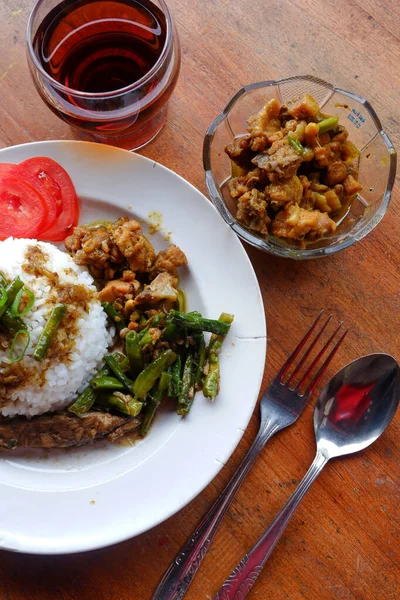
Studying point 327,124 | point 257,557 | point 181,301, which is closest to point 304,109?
point 327,124

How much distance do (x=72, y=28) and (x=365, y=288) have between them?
1908 millimetres

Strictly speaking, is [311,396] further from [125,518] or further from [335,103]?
[335,103]

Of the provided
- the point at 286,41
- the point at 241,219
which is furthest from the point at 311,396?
the point at 286,41

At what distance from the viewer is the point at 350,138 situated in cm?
287

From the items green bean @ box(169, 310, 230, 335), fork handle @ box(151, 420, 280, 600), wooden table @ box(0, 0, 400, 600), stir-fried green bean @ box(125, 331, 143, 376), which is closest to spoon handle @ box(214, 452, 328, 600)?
wooden table @ box(0, 0, 400, 600)

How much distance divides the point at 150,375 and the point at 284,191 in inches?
41.1

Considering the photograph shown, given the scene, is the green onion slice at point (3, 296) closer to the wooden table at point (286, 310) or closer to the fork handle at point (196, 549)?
the wooden table at point (286, 310)

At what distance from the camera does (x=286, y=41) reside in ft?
10.1

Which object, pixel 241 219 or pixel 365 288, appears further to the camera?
pixel 365 288

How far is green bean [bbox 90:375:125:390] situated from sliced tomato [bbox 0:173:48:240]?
2.61 ft

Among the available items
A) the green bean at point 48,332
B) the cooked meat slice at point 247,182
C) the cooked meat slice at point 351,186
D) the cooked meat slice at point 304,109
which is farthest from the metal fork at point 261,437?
the green bean at point 48,332

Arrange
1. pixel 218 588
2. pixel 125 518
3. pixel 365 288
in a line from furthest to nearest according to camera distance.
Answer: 1. pixel 365 288
2. pixel 218 588
3. pixel 125 518

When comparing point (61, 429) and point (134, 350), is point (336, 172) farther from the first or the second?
point (61, 429)

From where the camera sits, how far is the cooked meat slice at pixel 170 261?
2.72m
